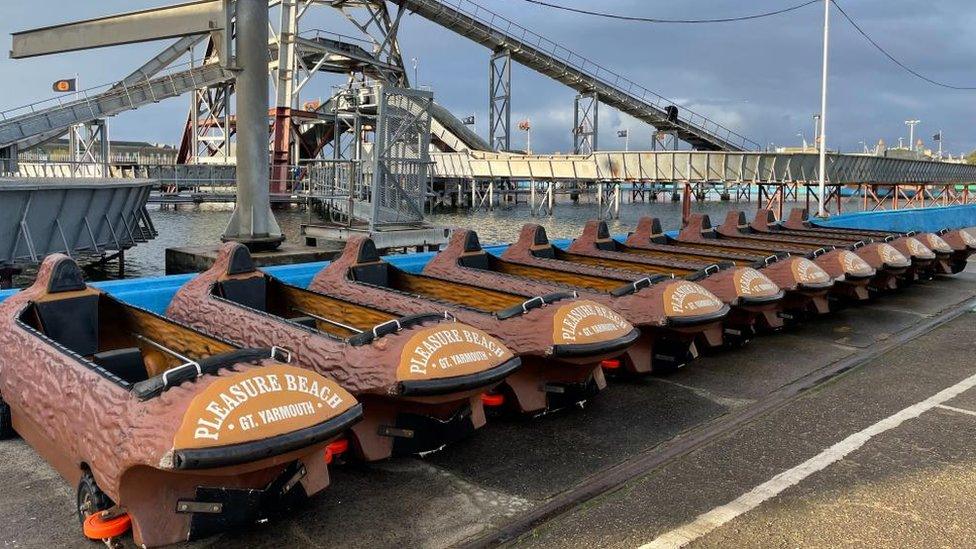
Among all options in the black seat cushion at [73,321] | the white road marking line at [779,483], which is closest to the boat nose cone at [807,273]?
the white road marking line at [779,483]

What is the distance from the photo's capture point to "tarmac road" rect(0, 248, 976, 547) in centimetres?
400

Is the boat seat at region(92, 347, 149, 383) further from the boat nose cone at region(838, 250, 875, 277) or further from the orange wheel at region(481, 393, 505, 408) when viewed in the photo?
the boat nose cone at region(838, 250, 875, 277)

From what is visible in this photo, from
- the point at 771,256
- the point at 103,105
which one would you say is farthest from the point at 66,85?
the point at 771,256

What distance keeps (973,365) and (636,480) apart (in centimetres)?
490

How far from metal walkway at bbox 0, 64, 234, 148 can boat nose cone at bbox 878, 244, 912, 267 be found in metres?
23.9

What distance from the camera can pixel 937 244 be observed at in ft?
40.8

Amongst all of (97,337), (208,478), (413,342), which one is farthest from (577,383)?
(97,337)

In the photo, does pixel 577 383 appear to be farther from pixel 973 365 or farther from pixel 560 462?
pixel 973 365

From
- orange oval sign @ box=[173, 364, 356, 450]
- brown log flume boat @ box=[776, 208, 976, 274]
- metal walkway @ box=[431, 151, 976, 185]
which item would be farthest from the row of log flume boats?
metal walkway @ box=[431, 151, 976, 185]

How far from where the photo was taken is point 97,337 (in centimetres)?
579

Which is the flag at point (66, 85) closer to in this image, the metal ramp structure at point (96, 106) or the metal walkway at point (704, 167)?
the metal ramp structure at point (96, 106)

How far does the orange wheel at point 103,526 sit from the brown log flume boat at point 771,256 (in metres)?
7.22

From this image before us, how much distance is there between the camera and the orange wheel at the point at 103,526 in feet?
12.2

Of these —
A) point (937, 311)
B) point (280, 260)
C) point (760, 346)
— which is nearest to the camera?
point (760, 346)
